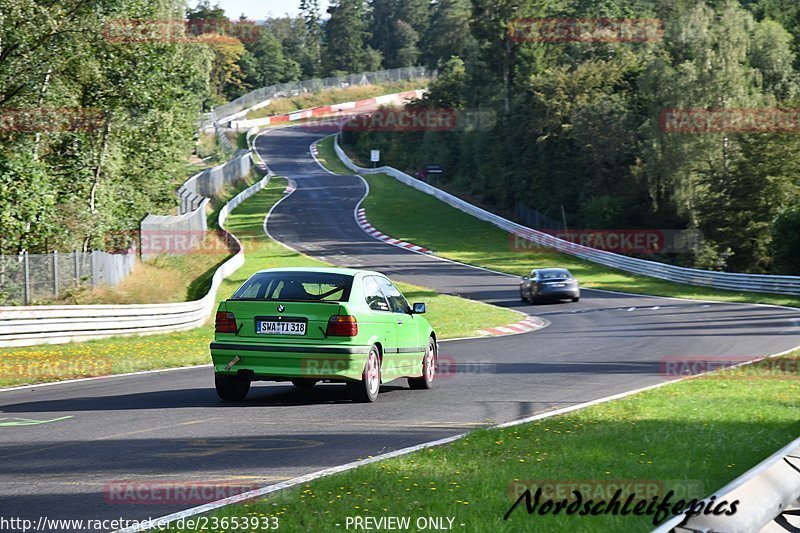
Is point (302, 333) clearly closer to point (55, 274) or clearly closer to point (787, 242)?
point (55, 274)

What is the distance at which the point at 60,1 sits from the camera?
2539 centimetres

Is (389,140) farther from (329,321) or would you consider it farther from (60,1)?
(329,321)

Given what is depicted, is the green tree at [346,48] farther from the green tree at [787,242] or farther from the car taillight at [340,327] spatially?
the car taillight at [340,327]

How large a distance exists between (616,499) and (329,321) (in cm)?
556

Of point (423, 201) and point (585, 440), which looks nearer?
point (585, 440)

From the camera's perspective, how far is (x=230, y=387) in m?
12.1

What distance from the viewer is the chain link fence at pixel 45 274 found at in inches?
922

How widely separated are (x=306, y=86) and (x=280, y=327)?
12992 centimetres

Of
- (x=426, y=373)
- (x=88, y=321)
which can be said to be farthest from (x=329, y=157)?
(x=426, y=373)

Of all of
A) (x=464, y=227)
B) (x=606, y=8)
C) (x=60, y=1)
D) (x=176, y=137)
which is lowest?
(x=464, y=227)

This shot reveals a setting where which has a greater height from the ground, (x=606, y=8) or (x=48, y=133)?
(x=606, y=8)

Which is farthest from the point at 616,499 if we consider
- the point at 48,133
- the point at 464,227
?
the point at 464,227

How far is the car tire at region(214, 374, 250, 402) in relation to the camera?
39.3ft

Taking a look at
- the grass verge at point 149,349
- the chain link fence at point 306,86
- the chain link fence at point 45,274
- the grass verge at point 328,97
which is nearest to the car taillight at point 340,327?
the grass verge at point 149,349
